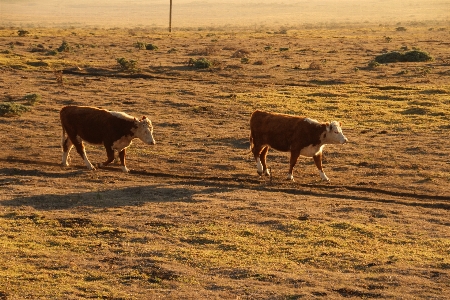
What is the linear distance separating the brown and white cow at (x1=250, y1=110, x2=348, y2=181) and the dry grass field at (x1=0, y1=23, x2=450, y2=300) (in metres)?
0.60

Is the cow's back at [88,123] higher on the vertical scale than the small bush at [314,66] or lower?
higher

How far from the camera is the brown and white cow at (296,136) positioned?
59.7 ft

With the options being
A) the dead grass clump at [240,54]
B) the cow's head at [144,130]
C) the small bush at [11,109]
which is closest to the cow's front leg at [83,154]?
the cow's head at [144,130]

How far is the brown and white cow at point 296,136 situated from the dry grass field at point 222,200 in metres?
0.60

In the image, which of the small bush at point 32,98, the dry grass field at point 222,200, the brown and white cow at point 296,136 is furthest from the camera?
the small bush at point 32,98

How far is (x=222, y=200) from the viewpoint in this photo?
53.4 ft

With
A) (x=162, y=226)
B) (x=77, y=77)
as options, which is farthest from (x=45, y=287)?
(x=77, y=77)

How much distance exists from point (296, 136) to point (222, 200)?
9.38 feet

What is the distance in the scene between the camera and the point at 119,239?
13.7m

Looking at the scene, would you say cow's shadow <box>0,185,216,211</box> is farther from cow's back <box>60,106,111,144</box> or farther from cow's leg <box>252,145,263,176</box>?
cow's back <box>60,106,111,144</box>

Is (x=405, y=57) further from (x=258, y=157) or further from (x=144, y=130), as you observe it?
(x=144, y=130)

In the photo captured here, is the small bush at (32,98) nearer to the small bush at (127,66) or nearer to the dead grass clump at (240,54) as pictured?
the small bush at (127,66)

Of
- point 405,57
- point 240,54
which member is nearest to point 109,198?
point 405,57

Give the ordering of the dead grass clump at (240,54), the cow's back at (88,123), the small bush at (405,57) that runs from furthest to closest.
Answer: the dead grass clump at (240,54) < the small bush at (405,57) < the cow's back at (88,123)
